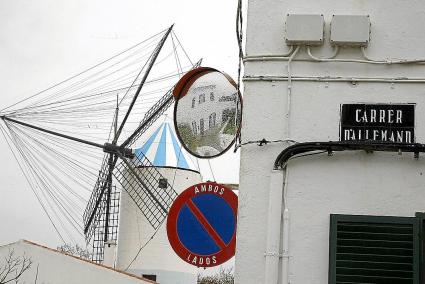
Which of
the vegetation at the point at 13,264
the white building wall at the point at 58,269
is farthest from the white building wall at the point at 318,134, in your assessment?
the vegetation at the point at 13,264

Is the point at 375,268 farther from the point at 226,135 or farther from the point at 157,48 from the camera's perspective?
the point at 157,48

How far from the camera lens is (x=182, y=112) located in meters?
8.48

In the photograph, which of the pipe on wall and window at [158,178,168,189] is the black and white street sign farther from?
window at [158,178,168,189]

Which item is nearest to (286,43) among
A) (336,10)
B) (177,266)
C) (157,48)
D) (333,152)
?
(336,10)

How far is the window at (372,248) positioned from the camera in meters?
7.37

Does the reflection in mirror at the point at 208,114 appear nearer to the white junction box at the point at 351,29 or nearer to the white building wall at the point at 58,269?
the white junction box at the point at 351,29

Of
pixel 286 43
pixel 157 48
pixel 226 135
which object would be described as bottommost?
pixel 226 135

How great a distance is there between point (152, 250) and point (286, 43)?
26.3 m

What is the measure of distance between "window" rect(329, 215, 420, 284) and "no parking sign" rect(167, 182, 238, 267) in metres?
1.03

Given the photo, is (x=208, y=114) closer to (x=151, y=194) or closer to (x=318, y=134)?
(x=318, y=134)

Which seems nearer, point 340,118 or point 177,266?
point 340,118

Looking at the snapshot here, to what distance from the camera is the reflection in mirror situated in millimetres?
8250

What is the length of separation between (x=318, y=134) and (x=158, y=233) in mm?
26559

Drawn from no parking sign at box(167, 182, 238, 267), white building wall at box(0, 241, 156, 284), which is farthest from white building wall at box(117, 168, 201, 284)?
no parking sign at box(167, 182, 238, 267)
